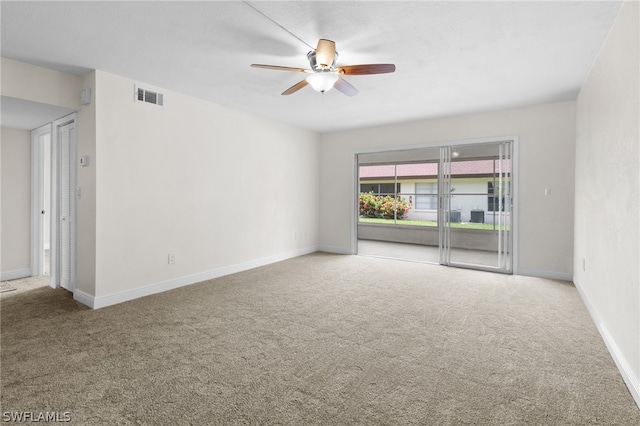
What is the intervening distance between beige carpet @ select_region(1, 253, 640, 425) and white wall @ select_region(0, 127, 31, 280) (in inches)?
39.0

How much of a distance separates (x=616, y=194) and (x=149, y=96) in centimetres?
472

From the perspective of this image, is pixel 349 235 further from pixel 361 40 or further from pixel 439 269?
pixel 361 40

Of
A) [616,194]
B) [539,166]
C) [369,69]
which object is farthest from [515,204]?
[369,69]

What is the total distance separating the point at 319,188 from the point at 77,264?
444 cm

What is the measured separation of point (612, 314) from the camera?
2.59 meters

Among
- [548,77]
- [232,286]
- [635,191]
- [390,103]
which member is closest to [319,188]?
[390,103]

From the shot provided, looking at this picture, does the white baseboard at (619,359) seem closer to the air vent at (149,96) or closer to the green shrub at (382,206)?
the air vent at (149,96)

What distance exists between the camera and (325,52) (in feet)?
8.63

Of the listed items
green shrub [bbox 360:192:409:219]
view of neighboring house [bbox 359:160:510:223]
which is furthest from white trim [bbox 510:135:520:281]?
green shrub [bbox 360:192:409:219]

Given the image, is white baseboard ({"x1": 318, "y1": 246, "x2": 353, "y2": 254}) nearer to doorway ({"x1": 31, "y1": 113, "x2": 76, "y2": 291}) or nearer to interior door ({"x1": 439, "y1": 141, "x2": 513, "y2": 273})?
interior door ({"x1": 439, "y1": 141, "x2": 513, "y2": 273})

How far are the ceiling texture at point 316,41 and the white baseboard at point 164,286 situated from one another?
2.27m

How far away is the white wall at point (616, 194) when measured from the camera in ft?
6.86

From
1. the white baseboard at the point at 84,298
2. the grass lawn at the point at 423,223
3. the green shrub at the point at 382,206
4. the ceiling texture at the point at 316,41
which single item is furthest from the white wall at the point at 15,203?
the green shrub at the point at 382,206

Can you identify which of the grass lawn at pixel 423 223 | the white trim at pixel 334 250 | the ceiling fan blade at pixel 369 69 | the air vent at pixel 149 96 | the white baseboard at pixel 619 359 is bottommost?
the white baseboard at pixel 619 359
